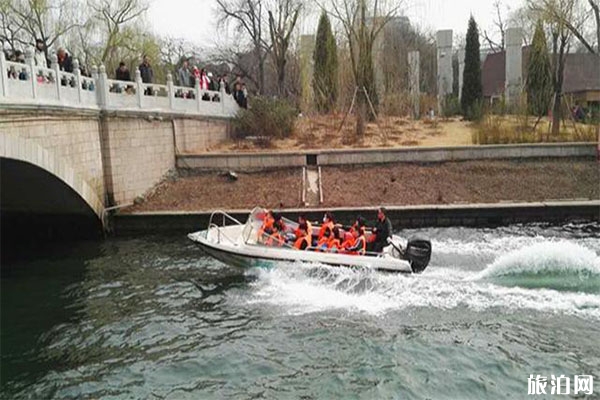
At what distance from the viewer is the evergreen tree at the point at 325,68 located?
99.8 ft

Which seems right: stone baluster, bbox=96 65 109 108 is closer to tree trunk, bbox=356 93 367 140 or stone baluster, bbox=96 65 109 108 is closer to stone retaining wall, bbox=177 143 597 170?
stone retaining wall, bbox=177 143 597 170

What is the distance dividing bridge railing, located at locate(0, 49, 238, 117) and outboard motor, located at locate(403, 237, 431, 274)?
31.2ft

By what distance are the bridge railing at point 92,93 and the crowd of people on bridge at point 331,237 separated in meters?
6.52

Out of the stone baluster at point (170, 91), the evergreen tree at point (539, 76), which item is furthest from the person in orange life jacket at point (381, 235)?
the evergreen tree at point (539, 76)

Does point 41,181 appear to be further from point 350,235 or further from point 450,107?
point 450,107

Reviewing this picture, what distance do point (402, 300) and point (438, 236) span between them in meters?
6.04

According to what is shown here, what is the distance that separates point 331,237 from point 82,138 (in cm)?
854

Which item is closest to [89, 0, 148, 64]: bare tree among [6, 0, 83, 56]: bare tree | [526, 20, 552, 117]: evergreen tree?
[6, 0, 83, 56]: bare tree

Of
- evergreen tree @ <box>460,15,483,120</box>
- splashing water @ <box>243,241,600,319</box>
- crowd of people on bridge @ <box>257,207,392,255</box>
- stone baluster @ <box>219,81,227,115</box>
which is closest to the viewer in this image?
splashing water @ <box>243,241,600,319</box>

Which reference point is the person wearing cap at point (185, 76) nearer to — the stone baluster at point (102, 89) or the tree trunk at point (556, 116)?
the stone baluster at point (102, 89)

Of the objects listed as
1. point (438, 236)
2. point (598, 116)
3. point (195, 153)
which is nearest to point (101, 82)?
point (195, 153)

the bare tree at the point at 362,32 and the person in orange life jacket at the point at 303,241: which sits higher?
the bare tree at the point at 362,32

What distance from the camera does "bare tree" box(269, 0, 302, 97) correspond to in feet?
113

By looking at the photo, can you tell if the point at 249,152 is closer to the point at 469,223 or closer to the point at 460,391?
the point at 469,223
